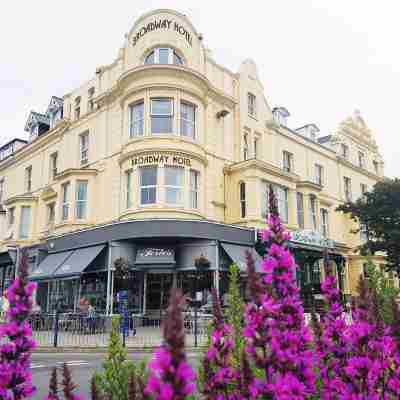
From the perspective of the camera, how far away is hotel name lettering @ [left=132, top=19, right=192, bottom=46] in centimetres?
2312

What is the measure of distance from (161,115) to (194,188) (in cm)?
393

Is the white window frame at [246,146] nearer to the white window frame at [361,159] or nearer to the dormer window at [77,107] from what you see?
the dormer window at [77,107]

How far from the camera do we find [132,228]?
65.7ft

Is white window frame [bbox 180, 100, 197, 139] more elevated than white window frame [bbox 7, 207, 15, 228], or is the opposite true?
white window frame [bbox 180, 100, 197, 139]

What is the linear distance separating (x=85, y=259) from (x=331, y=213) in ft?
62.9

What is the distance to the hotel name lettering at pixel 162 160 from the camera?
68.4ft

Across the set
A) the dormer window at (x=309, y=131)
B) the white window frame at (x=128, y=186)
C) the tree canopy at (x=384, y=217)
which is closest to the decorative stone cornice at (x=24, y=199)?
the white window frame at (x=128, y=186)

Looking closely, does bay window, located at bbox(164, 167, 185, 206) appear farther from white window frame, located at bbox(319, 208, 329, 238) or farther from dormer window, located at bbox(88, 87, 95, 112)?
white window frame, located at bbox(319, 208, 329, 238)

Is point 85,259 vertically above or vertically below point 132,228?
below

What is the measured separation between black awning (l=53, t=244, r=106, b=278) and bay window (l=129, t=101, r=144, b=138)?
591 cm

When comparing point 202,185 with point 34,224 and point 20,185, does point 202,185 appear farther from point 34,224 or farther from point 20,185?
point 20,185

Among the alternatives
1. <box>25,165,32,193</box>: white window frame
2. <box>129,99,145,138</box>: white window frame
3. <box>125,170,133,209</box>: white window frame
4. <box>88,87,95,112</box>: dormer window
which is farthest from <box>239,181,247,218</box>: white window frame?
<box>25,165,32,193</box>: white window frame

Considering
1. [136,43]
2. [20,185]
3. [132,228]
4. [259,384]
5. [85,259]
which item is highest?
[136,43]

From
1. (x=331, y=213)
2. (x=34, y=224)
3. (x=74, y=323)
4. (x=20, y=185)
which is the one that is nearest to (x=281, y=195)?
(x=331, y=213)
